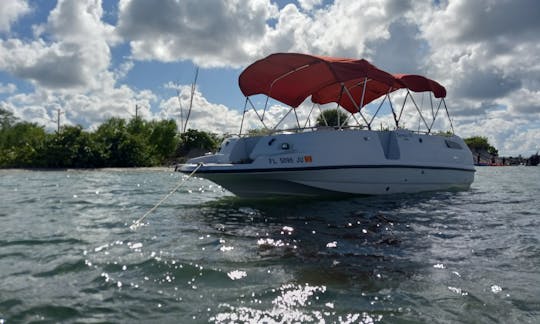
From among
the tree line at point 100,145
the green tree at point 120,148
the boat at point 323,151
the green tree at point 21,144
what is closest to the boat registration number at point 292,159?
the boat at point 323,151

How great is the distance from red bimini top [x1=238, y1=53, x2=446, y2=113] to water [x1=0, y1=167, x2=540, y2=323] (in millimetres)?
4472

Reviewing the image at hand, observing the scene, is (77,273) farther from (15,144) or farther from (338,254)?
(15,144)

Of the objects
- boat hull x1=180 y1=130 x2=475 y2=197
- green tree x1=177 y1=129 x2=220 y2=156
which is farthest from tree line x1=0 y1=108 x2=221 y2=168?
boat hull x1=180 y1=130 x2=475 y2=197

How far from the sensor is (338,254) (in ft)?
19.4

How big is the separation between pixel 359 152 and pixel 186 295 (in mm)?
8801

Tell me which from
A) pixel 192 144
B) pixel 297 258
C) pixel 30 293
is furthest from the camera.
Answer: pixel 192 144

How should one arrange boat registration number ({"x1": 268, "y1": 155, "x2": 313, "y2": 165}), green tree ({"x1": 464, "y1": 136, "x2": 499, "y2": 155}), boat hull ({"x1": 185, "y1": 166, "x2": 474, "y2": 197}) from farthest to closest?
green tree ({"x1": 464, "y1": 136, "x2": 499, "y2": 155}) → boat hull ({"x1": 185, "y1": 166, "x2": 474, "y2": 197}) → boat registration number ({"x1": 268, "y1": 155, "x2": 313, "y2": 165})

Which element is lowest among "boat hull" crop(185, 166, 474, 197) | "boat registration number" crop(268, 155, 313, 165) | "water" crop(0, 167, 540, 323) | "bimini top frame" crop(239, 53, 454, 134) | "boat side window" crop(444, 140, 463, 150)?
"water" crop(0, 167, 540, 323)

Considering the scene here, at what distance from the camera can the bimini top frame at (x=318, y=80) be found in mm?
11938

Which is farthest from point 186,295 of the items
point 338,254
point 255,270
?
point 338,254

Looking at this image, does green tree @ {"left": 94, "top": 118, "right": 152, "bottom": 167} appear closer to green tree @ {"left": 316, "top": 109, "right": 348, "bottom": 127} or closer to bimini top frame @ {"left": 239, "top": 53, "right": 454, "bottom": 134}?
green tree @ {"left": 316, "top": 109, "right": 348, "bottom": 127}

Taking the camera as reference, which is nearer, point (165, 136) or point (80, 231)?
point (80, 231)

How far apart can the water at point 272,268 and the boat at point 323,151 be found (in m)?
2.13

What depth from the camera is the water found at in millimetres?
3729
